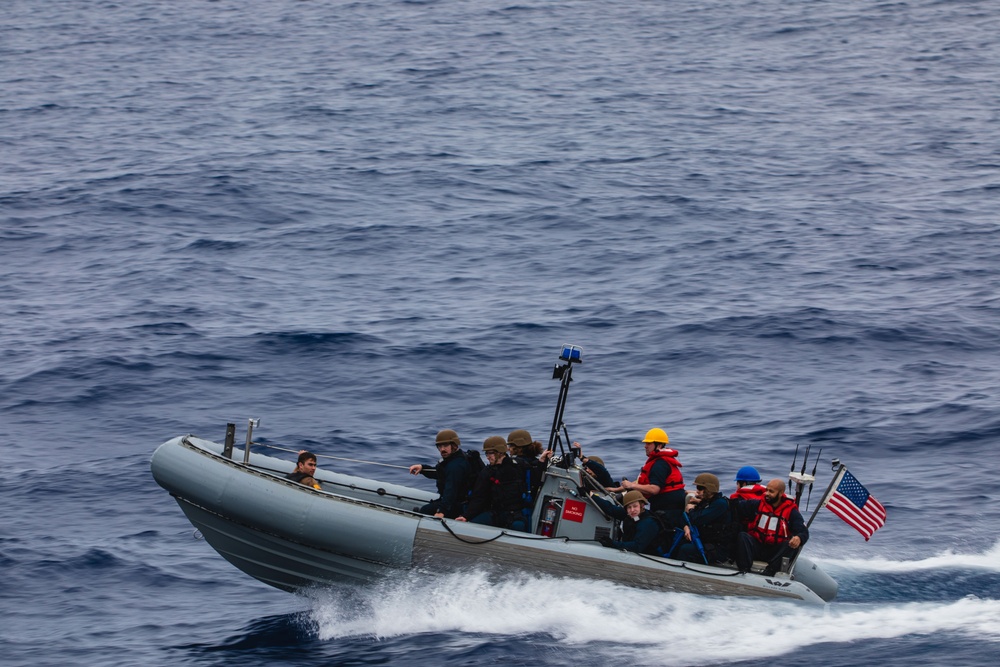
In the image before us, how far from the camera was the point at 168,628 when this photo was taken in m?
12.8

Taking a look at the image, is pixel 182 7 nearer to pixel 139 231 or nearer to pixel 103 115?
pixel 103 115

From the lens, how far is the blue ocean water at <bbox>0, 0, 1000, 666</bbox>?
1248 cm

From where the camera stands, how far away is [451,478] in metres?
12.7

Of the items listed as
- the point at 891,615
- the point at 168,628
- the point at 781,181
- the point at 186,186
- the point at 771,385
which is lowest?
the point at 168,628

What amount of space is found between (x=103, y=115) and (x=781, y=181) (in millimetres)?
19950

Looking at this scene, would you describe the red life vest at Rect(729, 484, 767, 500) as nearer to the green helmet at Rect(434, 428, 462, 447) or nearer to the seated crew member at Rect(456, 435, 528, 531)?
the seated crew member at Rect(456, 435, 528, 531)

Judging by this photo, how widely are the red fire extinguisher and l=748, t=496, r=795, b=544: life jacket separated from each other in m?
2.03

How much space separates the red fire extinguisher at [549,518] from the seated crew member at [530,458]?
18 centimetres

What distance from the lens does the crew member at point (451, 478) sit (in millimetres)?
12727

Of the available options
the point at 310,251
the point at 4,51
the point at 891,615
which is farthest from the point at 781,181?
the point at 4,51

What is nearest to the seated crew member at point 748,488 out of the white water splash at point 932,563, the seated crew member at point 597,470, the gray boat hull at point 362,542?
the gray boat hull at point 362,542

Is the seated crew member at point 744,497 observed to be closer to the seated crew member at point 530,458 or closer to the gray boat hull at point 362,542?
the gray boat hull at point 362,542

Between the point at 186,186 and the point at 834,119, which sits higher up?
the point at 834,119

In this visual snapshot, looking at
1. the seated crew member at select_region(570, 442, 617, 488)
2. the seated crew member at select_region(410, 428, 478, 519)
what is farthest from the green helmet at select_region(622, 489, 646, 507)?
the seated crew member at select_region(410, 428, 478, 519)
